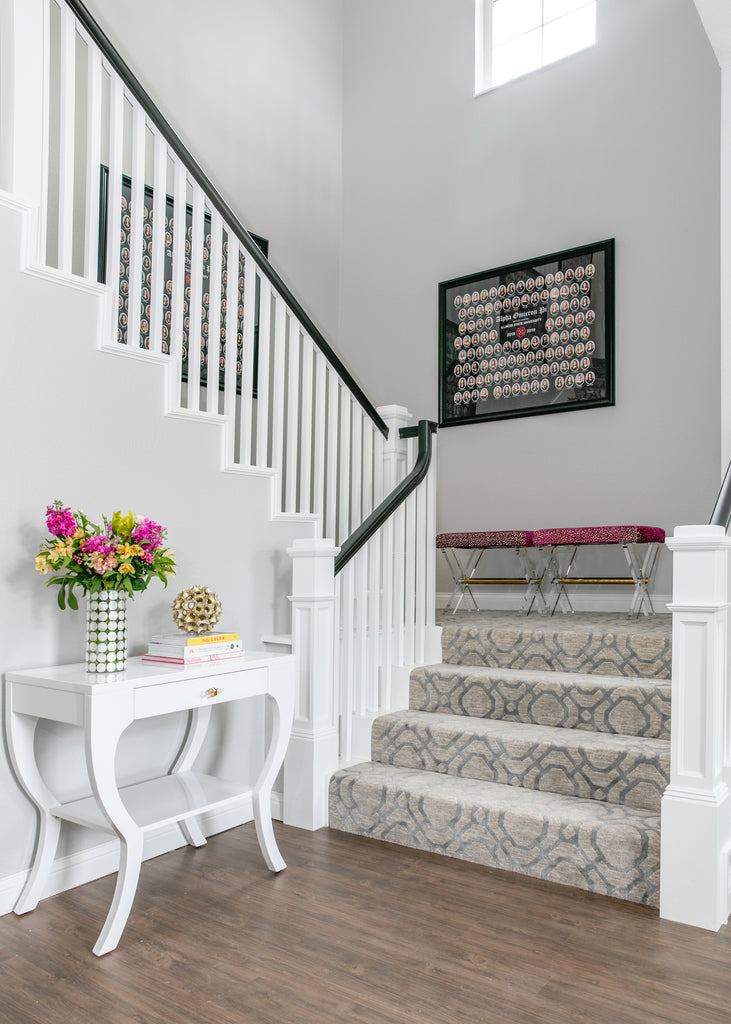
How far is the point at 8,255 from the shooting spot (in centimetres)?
257

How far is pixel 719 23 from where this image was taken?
3.35 metres

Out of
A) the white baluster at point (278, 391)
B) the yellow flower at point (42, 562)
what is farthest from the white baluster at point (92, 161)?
the yellow flower at point (42, 562)

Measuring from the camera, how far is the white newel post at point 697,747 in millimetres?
2389

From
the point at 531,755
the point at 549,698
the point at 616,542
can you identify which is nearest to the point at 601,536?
the point at 616,542

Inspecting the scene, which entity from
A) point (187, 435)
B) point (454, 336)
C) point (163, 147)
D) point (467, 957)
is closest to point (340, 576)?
point (187, 435)

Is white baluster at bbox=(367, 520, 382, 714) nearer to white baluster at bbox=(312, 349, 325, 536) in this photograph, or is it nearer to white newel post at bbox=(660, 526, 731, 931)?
white baluster at bbox=(312, 349, 325, 536)

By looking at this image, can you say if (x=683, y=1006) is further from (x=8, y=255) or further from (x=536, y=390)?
(x=536, y=390)

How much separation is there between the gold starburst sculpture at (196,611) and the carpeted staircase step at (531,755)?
1.10 meters

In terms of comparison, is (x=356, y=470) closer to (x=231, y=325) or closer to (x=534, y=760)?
(x=231, y=325)

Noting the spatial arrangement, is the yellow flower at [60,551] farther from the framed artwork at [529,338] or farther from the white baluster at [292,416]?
the framed artwork at [529,338]

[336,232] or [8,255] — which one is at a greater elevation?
[336,232]

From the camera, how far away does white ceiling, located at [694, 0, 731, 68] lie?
3.25m

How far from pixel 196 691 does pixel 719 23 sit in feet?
11.0

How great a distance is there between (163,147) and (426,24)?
3.76 m
